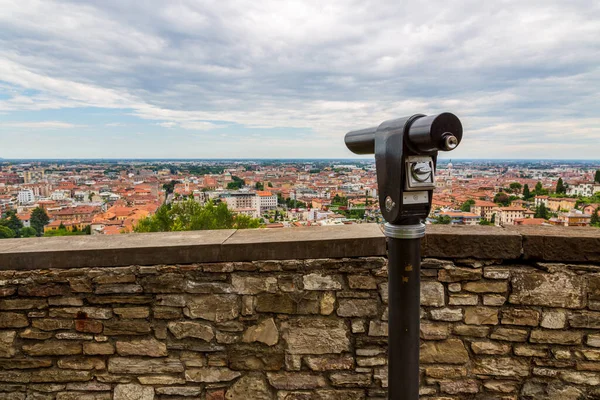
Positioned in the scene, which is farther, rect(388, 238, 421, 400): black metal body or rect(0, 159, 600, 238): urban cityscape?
rect(0, 159, 600, 238): urban cityscape

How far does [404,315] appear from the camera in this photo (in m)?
1.27

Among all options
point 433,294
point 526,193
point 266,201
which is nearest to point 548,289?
point 433,294

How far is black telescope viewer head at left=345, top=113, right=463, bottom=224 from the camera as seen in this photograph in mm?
1023

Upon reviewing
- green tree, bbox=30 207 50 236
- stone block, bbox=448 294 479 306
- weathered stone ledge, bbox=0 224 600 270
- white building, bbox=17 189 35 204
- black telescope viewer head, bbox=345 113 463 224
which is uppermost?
black telescope viewer head, bbox=345 113 463 224

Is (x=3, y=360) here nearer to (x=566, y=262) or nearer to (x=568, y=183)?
(x=566, y=262)

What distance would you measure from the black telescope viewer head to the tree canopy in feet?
47.7

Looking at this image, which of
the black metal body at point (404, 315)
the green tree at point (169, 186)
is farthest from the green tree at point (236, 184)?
the black metal body at point (404, 315)

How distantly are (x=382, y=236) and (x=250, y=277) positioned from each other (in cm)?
71

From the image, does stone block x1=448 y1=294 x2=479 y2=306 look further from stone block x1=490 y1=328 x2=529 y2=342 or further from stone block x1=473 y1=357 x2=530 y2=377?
stone block x1=473 y1=357 x2=530 y2=377

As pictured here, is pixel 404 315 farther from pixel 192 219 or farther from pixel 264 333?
pixel 192 219

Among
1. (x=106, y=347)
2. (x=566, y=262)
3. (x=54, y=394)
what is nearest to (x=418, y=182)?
(x=566, y=262)

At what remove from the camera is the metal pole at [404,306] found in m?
1.19

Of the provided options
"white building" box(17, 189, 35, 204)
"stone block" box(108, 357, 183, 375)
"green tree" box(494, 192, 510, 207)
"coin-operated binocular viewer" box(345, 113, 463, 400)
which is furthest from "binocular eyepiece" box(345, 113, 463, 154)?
"white building" box(17, 189, 35, 204)

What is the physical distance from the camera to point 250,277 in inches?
82.4
